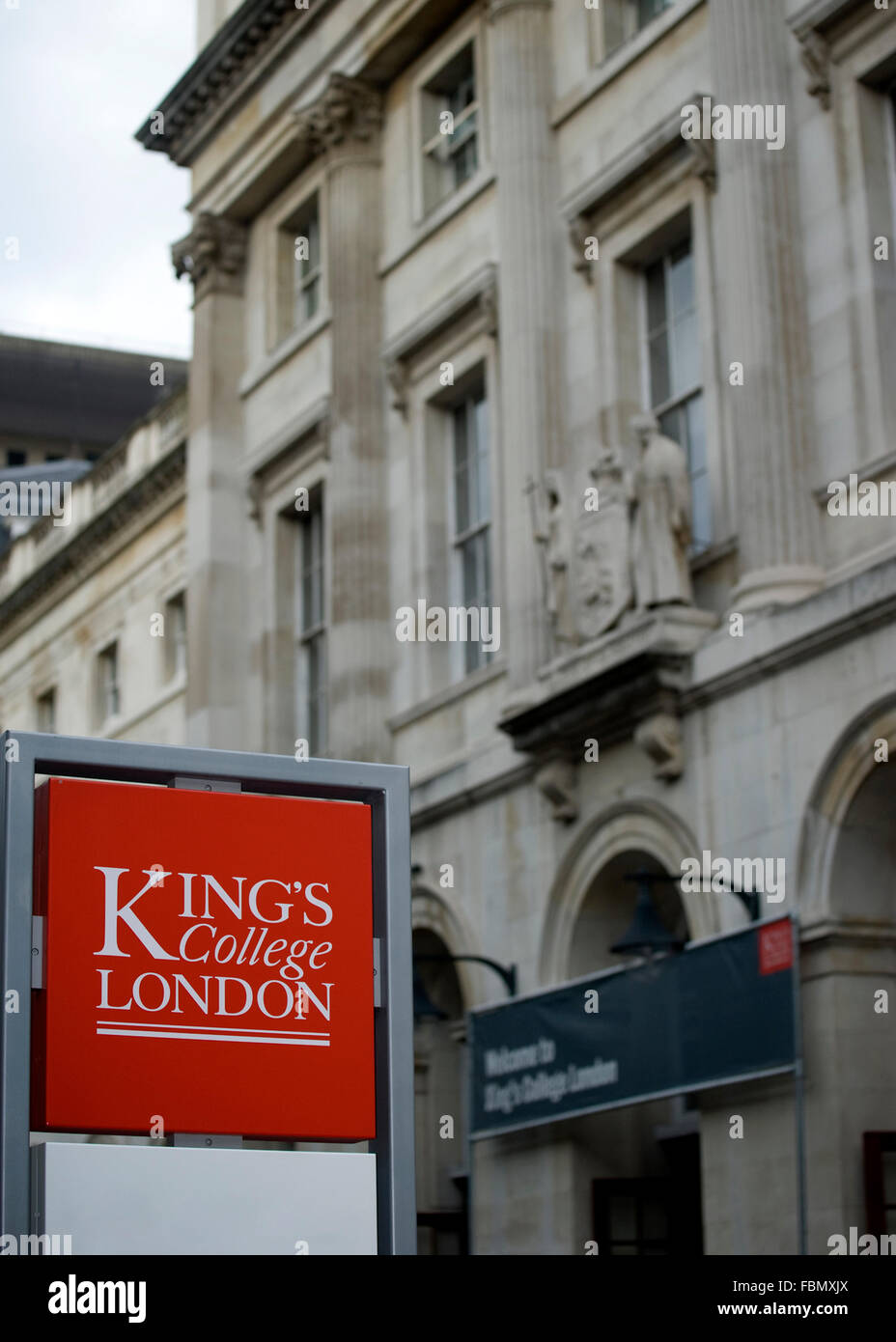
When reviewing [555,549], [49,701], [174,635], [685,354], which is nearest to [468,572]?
[555,549]

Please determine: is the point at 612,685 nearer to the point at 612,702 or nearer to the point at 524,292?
the point at 612,702

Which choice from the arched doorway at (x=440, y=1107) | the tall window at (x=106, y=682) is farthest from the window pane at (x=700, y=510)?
the tall window at (x=106, y=682)

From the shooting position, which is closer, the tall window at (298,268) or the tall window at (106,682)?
the tall window at (298,268)

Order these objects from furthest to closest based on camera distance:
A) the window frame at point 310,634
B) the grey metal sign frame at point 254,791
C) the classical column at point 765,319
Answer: the window frame at point 310,634 → the classical column at point 765,319 → the grey metal sign frame at point 254,791

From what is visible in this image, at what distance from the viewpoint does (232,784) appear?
6.92 metres

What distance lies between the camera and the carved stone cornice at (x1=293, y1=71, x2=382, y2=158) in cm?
2855

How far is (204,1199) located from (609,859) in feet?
49.6

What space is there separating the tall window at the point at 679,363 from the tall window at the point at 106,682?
20.0 meters

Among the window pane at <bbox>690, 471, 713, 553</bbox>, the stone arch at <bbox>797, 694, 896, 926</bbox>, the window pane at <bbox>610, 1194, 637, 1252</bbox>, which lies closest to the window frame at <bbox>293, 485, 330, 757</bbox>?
the window pane at <bbox>690, 471, 713, 553</bbox>

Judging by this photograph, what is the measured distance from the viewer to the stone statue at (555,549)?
71.7 ft

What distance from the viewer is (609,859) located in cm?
2141

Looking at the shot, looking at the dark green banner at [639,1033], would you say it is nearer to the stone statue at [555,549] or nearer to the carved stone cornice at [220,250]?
the stone statue at [555,549]
